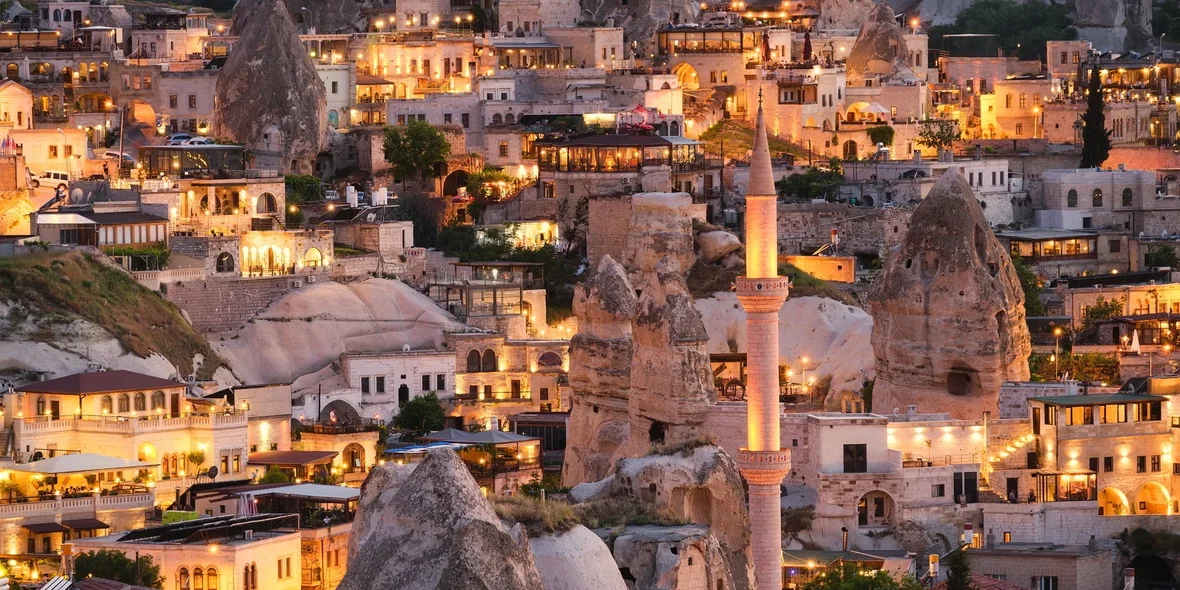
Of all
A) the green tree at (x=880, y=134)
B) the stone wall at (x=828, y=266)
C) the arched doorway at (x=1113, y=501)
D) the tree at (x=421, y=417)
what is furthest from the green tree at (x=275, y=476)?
the green tree at (x=880, y=134)

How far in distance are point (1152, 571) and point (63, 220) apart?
33.2m

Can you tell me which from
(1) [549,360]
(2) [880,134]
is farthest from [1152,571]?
(2) [880,134]

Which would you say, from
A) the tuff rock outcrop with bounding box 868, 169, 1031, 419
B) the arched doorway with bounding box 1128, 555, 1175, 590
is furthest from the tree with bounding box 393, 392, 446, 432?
the arched doorway with bounding box 1128, 555, 1175, 590

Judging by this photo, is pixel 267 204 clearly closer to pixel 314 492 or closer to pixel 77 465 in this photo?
pixel 77 465

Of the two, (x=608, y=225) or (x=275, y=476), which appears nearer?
(x=275, y=476)

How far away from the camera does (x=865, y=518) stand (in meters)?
81.1

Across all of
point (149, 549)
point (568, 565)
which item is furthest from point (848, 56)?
point (568, 565)

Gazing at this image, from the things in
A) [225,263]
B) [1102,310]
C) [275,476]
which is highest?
[225,263]

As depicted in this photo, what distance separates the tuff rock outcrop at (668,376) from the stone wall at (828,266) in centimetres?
2365

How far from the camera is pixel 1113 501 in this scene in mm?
84125

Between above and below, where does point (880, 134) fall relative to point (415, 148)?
below

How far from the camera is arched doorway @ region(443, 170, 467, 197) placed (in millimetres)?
114250

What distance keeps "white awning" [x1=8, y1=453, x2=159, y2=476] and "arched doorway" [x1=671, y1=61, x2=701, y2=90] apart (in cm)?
5182

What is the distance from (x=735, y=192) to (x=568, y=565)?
2606 inches
